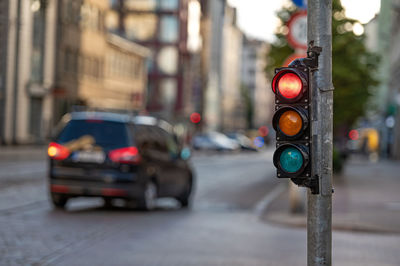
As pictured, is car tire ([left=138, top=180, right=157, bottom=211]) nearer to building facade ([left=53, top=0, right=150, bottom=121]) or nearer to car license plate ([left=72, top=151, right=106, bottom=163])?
car license plate ([left=72, top=151, right=106, bottom=163])

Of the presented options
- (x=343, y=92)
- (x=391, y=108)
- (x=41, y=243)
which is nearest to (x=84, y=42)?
(x=391, y=108)

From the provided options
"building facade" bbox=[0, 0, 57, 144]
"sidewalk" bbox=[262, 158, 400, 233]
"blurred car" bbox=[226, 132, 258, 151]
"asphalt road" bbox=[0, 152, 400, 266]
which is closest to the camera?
"asphalt road" bbox=[0, 152, 400, 266]

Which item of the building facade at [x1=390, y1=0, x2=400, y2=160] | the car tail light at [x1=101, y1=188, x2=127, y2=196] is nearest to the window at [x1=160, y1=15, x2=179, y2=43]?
the building facade at [x1=390, y1=0, x2=400, y2=160]

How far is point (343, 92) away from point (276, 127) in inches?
1038

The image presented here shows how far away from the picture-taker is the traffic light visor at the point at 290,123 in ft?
19.1

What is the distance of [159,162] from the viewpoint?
15945 millimetres

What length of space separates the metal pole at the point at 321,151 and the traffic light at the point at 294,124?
70 millimetres

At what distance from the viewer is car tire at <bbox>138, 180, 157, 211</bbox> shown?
1511 cm

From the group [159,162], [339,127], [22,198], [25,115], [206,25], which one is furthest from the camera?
[206,25]

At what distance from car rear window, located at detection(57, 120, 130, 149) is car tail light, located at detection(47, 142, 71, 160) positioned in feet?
0.53

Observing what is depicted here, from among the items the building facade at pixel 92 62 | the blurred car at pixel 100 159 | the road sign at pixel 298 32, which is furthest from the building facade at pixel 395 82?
the blurred car at pixel 100 159

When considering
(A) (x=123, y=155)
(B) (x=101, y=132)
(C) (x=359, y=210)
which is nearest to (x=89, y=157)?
(B) (x=101, y=132)

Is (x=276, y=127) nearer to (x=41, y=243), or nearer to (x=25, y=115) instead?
(x=41, y=243)

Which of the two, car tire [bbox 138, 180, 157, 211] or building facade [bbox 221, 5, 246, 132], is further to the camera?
building facade [bbox 221, 5, 246, 132]
